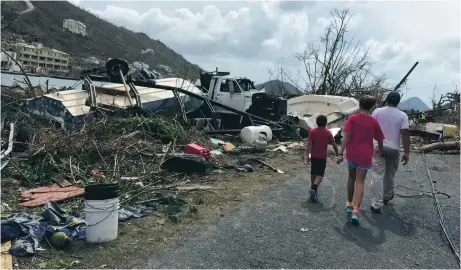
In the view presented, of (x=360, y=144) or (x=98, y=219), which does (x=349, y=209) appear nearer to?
(x=360, y=144)

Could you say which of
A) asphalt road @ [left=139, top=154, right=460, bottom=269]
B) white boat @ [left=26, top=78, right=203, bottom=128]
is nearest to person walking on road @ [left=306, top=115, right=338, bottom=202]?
asphalt road @ [left=139, top=154, right=460, bottom=269]

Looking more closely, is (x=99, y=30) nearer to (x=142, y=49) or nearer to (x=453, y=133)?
(x=142, y=49)

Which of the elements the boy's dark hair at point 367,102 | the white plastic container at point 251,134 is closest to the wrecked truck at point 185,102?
the white plastic container at point 251,134

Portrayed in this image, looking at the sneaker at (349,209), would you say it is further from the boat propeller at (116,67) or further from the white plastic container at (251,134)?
the boat propeller at (116,67)

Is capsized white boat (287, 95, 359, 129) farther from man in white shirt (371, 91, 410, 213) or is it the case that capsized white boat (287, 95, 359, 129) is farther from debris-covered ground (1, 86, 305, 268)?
man in white shirt (371, 91, 410, 213)

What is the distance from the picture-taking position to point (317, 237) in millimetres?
4656

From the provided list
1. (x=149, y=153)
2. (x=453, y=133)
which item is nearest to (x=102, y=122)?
(x=149, y=153)

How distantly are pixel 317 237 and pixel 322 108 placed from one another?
12980mm

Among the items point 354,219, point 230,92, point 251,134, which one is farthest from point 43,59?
point 354,219

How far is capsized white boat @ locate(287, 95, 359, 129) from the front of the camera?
15.7 m

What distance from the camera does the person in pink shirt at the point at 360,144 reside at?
5.31 meters

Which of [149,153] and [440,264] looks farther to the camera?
[149,153]

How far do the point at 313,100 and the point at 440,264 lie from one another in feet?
45.0

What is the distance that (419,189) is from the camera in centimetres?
755
